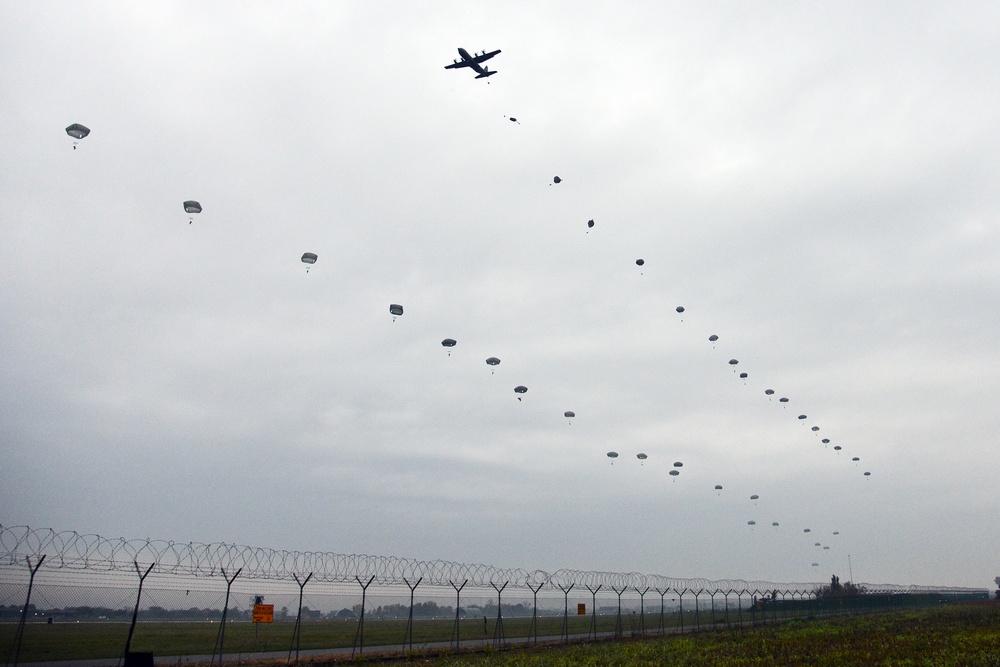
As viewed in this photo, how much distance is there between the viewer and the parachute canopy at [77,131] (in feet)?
95.3

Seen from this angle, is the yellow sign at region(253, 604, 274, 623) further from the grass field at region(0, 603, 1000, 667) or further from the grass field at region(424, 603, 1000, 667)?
the grass field at region(424, 603, 1000, 667)

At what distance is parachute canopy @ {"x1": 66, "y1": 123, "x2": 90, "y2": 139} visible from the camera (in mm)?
29052

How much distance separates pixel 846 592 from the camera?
94.8 meters

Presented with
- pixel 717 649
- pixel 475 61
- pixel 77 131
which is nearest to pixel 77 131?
pixel 77 131

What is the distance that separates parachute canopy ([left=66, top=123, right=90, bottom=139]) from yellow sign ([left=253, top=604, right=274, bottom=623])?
2064 centimetres

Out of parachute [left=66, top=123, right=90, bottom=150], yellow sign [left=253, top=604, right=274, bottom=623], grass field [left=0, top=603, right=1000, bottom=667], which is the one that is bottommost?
grass field [left=0, top=603, right=1000, bottom=667]

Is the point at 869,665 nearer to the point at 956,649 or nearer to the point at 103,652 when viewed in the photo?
the point at 956,649

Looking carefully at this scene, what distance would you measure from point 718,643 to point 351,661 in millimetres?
17114

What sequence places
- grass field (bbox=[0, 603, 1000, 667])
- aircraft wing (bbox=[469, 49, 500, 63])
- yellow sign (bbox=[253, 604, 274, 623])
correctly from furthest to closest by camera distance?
aircraft wing (bbox=[469, 49, 500, 63])
grass field (bbox=[0, 603, 1000, 667])
yellow sign (bbox=[253, 604, 274, 623])

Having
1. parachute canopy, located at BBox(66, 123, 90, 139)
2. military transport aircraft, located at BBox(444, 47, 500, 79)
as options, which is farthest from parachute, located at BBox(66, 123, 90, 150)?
military transport aircraft, located at BBox(444, 47, 500, 79)

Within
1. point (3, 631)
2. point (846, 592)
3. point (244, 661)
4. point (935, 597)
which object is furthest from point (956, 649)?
point (935, 597)

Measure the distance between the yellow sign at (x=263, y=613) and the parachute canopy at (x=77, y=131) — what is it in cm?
2064

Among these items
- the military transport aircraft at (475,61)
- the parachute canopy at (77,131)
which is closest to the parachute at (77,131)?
the parachute canopy at (77,131)

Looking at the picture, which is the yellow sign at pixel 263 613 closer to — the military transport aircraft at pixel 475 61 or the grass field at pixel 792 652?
the grass field at pixel 792 652
